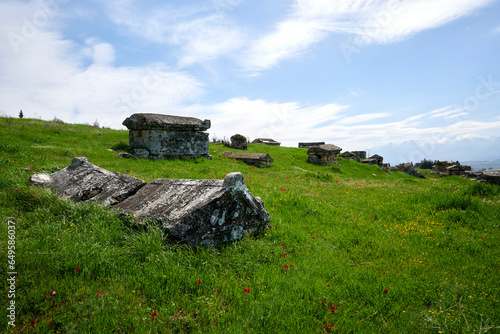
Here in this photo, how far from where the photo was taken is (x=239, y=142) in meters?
29.2

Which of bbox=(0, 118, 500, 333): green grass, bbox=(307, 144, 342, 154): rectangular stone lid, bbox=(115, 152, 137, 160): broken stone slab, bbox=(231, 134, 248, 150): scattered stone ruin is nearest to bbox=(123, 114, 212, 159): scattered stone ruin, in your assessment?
bbox=(115, 152, 137, 160): broken stone slab

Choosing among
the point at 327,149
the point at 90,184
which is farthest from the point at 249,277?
the point at 327,149

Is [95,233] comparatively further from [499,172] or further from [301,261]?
[499,172]

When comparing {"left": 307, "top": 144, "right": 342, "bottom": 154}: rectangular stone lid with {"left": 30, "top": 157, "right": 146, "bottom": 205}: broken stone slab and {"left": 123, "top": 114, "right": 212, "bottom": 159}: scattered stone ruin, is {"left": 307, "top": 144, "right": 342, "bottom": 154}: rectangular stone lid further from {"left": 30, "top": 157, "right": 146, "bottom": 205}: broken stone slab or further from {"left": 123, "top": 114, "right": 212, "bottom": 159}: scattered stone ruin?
{"left": 30, "top": 157, "right": 146, "bottom": 205}: broken stone slab

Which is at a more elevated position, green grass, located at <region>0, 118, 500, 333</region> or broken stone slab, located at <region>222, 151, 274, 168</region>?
broken stone slab, located at <region>222, 151, 274, 168</region>

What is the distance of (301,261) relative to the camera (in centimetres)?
456

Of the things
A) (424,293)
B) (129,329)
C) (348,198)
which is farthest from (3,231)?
(348,198)

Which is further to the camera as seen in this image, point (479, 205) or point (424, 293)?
point (479, 205)

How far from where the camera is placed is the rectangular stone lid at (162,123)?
1586 cm

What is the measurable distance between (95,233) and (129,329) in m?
2.09

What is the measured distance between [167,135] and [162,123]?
0.88 metres

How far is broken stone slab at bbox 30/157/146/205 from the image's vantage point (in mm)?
6090

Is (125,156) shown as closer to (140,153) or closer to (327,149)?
(140,153)

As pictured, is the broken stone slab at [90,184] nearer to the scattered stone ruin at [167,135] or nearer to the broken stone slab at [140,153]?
the broken stone slab at [140,153]
